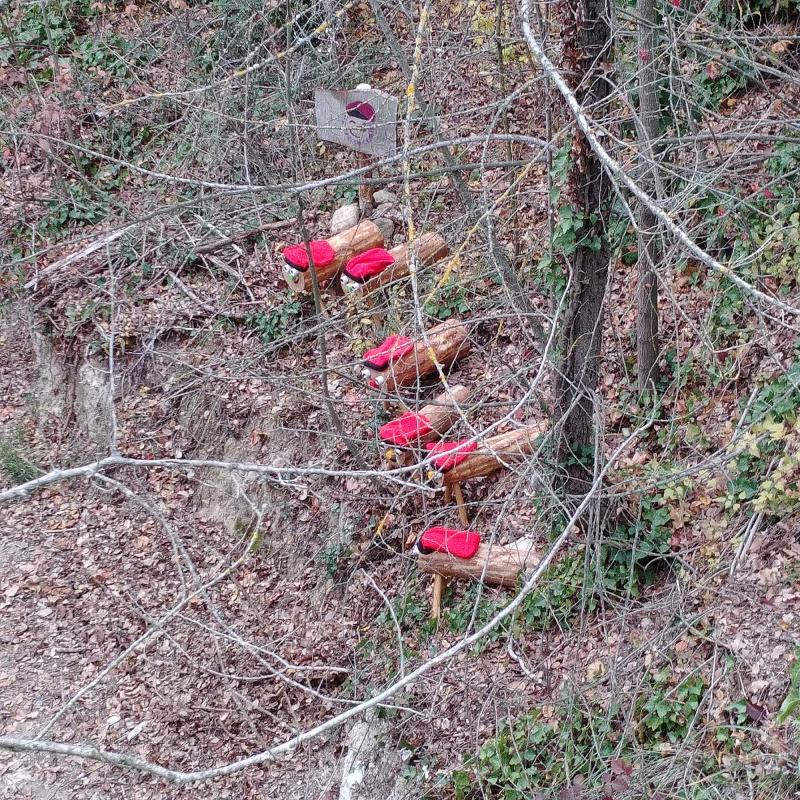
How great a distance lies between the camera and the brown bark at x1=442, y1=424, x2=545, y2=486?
5.75 meters

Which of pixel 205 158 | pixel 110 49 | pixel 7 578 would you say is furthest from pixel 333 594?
pixel 110 49

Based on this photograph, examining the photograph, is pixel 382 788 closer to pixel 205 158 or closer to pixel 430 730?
pixel 430 730

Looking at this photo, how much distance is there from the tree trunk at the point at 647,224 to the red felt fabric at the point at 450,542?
148cm

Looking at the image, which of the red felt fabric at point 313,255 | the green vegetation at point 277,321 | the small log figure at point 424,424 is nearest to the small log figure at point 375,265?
the red felt fabric at point 313,255

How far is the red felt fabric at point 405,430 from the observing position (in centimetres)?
588

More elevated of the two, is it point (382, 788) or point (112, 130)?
point (112, 130)

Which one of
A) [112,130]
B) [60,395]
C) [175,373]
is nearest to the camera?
[175,373]

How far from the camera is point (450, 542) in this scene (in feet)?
18.5

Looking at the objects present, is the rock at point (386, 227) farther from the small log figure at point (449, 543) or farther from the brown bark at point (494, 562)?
the brown bark at point (494, 562)

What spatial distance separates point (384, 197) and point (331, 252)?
117 centimetres

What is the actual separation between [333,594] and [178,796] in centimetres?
175

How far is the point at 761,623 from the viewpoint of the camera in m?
4.49

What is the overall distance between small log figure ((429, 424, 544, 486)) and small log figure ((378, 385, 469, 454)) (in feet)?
0.54

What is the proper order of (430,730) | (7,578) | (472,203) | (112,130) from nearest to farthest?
(472,203) < (430,730) < (7,578) < (112,130)
